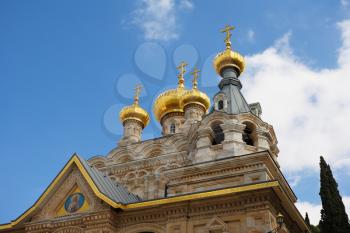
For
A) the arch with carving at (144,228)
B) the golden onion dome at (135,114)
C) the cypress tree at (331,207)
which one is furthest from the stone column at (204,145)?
the golden onion dome at (135,114)

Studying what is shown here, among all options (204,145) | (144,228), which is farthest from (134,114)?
(144,228)

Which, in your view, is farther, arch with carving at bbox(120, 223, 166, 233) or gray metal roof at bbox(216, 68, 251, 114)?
gray metal roof at bbox(216, 68, 251, 114)

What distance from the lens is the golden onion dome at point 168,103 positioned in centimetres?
2556

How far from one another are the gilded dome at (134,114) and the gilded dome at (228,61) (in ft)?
22.7

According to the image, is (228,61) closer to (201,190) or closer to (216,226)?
(201,190)

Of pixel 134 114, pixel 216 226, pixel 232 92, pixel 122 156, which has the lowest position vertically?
pixel 216 226

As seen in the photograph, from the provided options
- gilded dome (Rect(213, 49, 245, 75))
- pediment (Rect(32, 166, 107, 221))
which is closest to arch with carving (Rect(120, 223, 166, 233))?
pediment (Rect(32, 166, 107, 221))

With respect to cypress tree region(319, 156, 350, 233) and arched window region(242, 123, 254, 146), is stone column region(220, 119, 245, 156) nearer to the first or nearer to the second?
arched window region(242, 123, 254, 146)

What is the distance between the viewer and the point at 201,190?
14.2m

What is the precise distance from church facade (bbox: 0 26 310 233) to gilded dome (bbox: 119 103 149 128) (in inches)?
221

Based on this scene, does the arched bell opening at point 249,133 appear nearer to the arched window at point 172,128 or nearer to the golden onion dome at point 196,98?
the golden onion dome at point 196,98

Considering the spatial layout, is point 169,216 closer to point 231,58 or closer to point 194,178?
point 194,178

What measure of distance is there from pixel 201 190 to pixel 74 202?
4.03 metres

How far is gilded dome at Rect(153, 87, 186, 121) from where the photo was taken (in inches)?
1006
